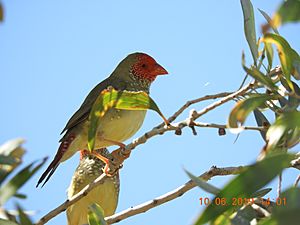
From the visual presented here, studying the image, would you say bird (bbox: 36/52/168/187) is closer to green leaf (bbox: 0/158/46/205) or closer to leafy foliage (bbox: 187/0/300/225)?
leafy foliage (bbox: 187/0/300/225)

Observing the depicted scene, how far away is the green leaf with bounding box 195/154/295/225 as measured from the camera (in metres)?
1.37

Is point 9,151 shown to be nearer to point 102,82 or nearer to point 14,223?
point 14,223

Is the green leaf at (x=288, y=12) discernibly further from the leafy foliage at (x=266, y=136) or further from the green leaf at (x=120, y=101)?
the green leaf at (x=120, y=101)

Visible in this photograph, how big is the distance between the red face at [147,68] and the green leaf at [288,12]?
4.00 m

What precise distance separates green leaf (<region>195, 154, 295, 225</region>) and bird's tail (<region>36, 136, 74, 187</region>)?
2.80 metres

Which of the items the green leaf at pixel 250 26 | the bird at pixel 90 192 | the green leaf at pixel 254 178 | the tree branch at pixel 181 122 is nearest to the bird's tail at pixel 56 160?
the bird at pixel 90 192

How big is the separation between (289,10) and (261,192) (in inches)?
64.0

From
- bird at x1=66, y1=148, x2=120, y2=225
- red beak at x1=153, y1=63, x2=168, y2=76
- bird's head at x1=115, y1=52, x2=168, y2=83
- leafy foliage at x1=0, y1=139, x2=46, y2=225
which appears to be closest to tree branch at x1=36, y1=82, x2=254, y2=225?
leafy foliage at x1=0, y1=139, x2=46, y2=225

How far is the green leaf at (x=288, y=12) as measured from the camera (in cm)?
143

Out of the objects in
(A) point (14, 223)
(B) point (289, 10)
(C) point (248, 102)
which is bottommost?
(A) point (14, 223)

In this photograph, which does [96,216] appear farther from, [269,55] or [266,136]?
[269,55]

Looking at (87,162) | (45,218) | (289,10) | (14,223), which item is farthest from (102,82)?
(289,10)

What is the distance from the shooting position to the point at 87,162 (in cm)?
552

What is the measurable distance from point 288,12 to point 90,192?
13.3ft
